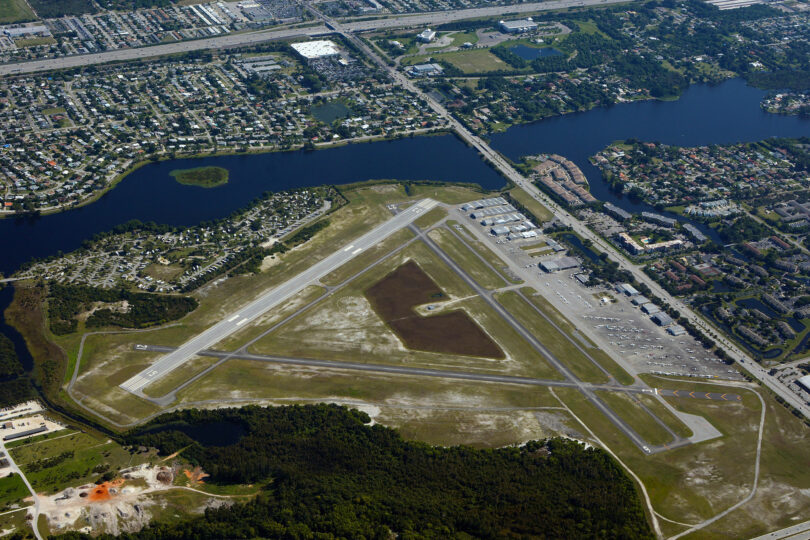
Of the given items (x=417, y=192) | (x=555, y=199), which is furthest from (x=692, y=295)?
(x=417, y=192)

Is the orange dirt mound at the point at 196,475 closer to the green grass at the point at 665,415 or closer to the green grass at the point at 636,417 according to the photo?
the green grass at the point at 636,417

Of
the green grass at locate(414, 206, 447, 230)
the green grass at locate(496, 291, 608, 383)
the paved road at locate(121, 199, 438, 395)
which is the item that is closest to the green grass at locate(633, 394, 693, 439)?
the green grass at locate(496, 291, 608, 383)

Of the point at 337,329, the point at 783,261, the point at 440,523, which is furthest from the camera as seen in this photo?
the point at 783,261

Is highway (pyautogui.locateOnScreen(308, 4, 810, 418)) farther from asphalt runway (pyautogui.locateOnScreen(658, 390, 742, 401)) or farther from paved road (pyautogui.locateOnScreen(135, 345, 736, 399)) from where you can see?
paved road (pyautogui.locateOnScreen(135, 345, 736, 399))

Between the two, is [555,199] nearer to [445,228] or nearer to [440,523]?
[445,228]

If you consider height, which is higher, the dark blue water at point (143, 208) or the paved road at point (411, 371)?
the dark blue water at point (143, 208)

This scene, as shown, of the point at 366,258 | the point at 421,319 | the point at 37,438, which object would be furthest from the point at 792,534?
the point at 37,438

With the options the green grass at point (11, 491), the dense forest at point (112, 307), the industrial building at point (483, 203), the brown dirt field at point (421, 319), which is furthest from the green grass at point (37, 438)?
the industrial building at point (483, 203)
